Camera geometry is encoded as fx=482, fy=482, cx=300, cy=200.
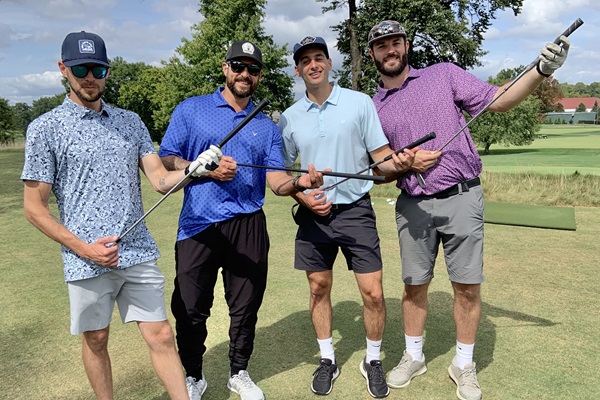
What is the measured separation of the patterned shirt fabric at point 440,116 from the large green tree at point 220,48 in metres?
23.8

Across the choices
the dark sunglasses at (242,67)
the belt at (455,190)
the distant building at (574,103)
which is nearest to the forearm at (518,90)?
the belt at (455,190)

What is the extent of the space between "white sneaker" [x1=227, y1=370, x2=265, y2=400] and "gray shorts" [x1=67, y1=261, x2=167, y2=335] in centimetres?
76

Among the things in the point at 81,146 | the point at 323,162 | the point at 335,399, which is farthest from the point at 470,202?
the point at 81,146

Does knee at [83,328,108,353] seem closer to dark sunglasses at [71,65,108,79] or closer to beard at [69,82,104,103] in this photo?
beard at [69,82,104,103]

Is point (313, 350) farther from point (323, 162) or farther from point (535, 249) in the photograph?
point (535, 249)

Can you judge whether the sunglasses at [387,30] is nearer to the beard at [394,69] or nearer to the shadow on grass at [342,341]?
the beard at [394,69]

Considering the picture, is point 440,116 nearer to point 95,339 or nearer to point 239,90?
point 239,90

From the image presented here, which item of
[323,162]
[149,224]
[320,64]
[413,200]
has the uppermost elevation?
[320,64]

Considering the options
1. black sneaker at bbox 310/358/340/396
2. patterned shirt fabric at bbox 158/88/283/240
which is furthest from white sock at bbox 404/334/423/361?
patterned shirt fabric at bbox 158/88/283/240

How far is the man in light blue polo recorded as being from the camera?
3.05 m

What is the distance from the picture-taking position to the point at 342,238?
3121mm

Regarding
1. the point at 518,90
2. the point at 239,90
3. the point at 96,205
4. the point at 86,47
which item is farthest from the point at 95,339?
the point at 518,90

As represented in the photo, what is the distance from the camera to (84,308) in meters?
2.39

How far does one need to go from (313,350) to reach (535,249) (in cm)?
407
